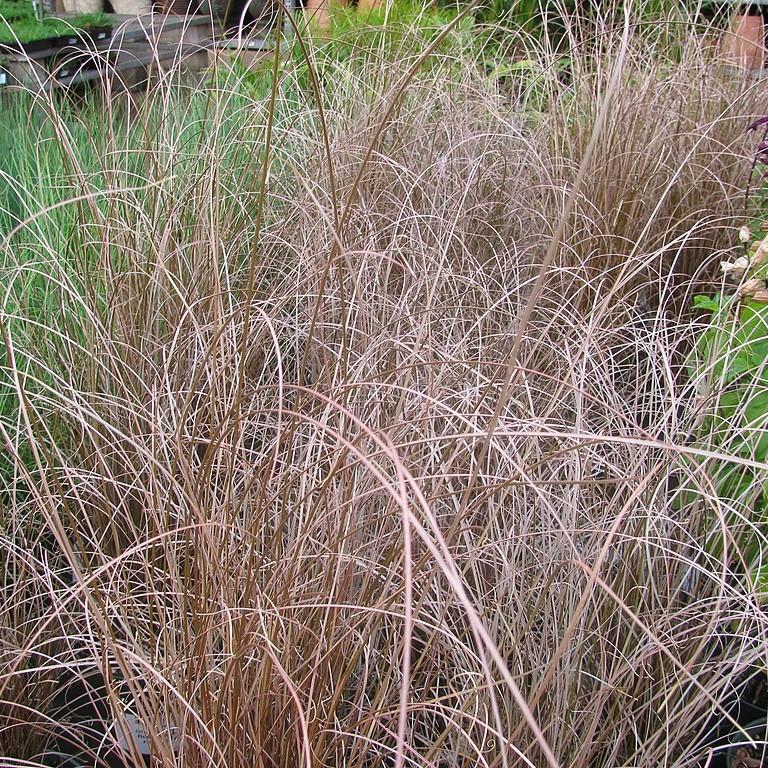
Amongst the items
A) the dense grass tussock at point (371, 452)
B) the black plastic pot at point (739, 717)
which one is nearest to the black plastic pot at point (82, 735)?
the dense grass tussock at point (371, 452)

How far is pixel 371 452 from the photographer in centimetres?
100

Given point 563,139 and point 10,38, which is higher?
point 10,38

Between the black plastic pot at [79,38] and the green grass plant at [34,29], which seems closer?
the green grass plant at [34,29]

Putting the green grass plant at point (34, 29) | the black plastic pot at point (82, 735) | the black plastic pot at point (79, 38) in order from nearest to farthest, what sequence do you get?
the black plastic pot at point (82, 735) → the green grass plant at point (34, 29) → the black plastic pot at point (79, 38)

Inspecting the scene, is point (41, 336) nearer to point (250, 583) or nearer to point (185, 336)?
point (185, 336)

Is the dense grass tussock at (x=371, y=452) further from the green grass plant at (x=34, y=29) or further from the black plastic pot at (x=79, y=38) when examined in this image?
the black plastic pot at (x=79, y=38)

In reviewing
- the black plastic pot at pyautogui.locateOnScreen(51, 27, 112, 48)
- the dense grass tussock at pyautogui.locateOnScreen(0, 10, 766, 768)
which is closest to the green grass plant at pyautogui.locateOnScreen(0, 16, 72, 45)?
the black plastic pot at pyautogui.locateOnScreen(51, 27, 112, 48)

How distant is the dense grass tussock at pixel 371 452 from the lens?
2.83 feet

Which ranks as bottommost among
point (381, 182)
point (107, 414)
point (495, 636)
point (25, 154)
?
point (495, 636)

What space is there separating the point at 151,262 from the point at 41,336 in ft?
0.71

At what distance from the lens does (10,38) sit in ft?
9.00

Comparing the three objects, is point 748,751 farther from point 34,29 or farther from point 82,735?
point 34,29

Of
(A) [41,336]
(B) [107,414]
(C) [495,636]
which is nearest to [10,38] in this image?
(A) [41,336]

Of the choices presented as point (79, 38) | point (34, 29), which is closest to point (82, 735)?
point (79, 38)
